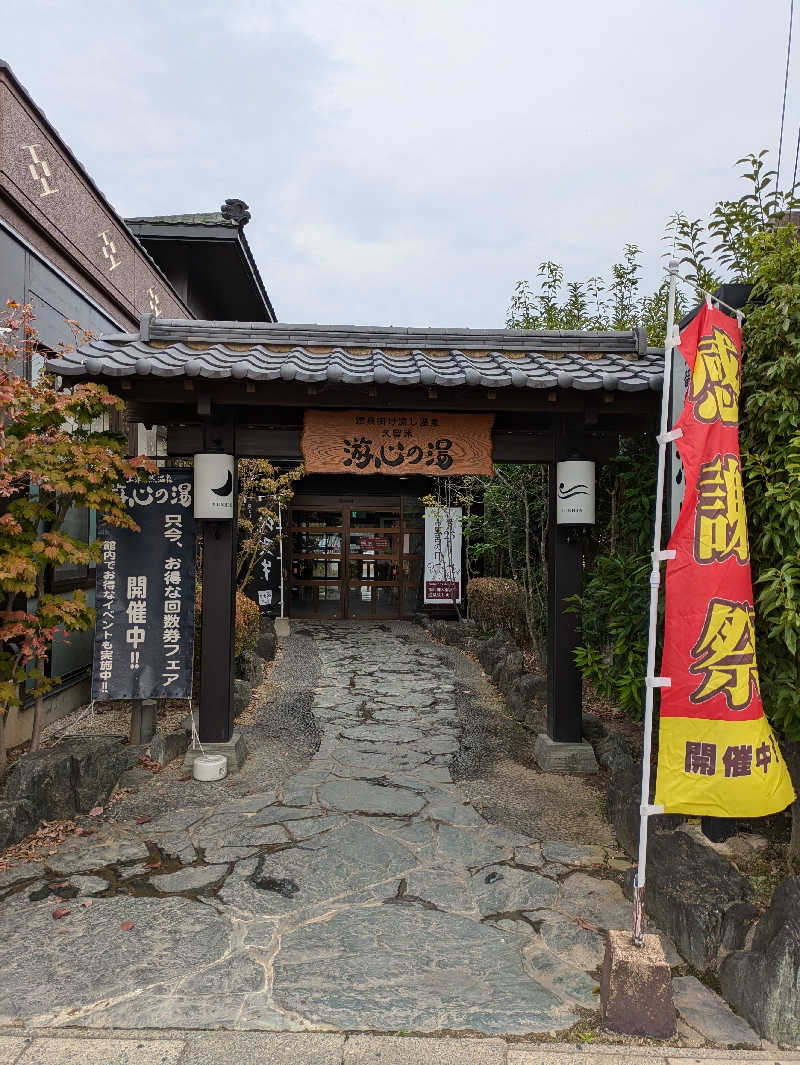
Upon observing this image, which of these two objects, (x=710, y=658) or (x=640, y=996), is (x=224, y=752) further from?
(x=710, y=658)

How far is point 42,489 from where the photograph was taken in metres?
5.44

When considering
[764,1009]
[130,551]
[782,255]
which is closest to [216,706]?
[130,551]

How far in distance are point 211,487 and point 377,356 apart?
6.72 feet

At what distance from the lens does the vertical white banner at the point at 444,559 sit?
1723 cm

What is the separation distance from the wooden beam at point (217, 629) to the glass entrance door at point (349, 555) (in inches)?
460

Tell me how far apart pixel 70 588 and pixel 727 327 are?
771 centimetres

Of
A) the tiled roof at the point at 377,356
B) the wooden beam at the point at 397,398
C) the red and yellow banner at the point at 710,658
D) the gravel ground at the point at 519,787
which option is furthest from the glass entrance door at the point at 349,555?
the red and yellow banner at the point at 710,658

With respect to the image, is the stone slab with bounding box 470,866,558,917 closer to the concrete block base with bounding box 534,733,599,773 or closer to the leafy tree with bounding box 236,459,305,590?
the concrete block base with bounding box 534,733,599,773

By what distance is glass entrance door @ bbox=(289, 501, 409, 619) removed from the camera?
18.5m

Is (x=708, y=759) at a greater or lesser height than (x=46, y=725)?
greater

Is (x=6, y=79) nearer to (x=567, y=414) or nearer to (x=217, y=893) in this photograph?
(x=567, y=414)

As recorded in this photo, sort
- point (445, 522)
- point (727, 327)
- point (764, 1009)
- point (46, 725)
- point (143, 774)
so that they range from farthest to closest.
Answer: point (445, 522), point (46, 725), point (143, 774), point (727, 327), point (764, 1009)

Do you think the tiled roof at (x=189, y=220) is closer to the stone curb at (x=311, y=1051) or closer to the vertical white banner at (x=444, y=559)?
the vertical white banner at (x=444, y=559)

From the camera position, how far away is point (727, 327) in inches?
152
